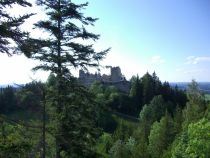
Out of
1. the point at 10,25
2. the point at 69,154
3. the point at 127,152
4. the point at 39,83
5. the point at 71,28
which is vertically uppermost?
the point at 71,28

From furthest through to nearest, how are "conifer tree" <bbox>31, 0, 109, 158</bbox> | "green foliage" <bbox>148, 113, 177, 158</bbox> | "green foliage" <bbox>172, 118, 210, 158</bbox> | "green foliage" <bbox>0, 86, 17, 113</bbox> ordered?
"green foliage" <bbox>0, 86, 17, 113</bbox> → "green foliage" <bbox>148, 113, 177, 158</bbox> → "green foliage" <bbox>172, 118, 210, 158</bbox> → "conifer tree" <bbox>31, 0, 109, 158</bbox>

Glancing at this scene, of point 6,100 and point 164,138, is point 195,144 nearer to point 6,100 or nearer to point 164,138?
point 164,138

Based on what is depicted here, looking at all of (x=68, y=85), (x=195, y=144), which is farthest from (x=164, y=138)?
(x=68, y=85)

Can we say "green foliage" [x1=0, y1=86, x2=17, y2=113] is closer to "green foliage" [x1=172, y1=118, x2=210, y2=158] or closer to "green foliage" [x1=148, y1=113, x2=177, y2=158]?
"green foliage" [x1=148, y1=113, x2=177, y2=158]

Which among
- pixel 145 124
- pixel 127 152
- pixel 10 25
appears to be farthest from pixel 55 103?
pixel 145 124

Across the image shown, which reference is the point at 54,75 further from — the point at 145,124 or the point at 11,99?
the point at 11,99

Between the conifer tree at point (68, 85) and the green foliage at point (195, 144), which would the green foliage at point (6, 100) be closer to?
the green foliage at point (195, 144)

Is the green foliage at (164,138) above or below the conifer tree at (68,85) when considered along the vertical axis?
below

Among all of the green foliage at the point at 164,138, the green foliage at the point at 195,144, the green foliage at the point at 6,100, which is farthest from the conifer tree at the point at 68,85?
the green foliage at the point at 6,100

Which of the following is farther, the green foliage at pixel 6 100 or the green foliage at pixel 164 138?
the green foliage at pixel 6 100

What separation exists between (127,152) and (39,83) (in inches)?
1841

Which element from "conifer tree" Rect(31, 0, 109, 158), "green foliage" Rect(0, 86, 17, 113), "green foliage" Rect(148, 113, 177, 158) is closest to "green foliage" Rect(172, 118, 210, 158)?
"green foliage" Rect(148, 113, 177, 158)

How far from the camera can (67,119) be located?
19547mm

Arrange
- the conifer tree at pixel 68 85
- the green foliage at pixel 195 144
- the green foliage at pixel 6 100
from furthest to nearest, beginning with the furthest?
the green foliage at pixel 6 100 → the green foliage at pixel 195 144 → the conifer tree at pixel 68 85
